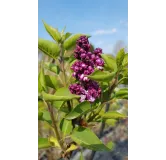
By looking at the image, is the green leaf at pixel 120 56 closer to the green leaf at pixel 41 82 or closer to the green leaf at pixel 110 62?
the green leaf at pixel 110 62

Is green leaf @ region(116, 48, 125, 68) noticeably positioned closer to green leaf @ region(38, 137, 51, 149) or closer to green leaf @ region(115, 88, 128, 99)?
green leaf @ region(115, 88, 128, 99)

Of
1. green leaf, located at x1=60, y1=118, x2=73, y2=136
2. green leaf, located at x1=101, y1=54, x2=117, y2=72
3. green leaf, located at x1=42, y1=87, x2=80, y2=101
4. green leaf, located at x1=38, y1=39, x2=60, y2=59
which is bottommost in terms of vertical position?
green leaf, located at x1=60, y1=118, x2=73, y2=136

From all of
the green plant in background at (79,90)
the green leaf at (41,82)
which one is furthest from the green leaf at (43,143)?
the green leaf at (41,82)

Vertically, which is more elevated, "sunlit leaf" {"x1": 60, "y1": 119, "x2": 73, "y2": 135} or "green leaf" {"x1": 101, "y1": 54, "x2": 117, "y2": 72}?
"green leaf" {"x1": 101, "y1": 54, "x2": 117, "y2": 72}

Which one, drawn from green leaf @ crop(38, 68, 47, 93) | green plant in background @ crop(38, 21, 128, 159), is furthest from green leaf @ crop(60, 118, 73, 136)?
green leaf @ crop(38, 68, 47, 93)

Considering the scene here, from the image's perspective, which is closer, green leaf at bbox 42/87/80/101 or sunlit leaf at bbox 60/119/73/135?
green leaf at bbox 42/87/80/101

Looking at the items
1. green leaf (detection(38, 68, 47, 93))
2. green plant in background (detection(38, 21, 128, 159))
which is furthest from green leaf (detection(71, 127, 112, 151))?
green leaf (detection(38, 68, 47, 93))

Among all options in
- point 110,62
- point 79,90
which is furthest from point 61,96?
point 110,62
